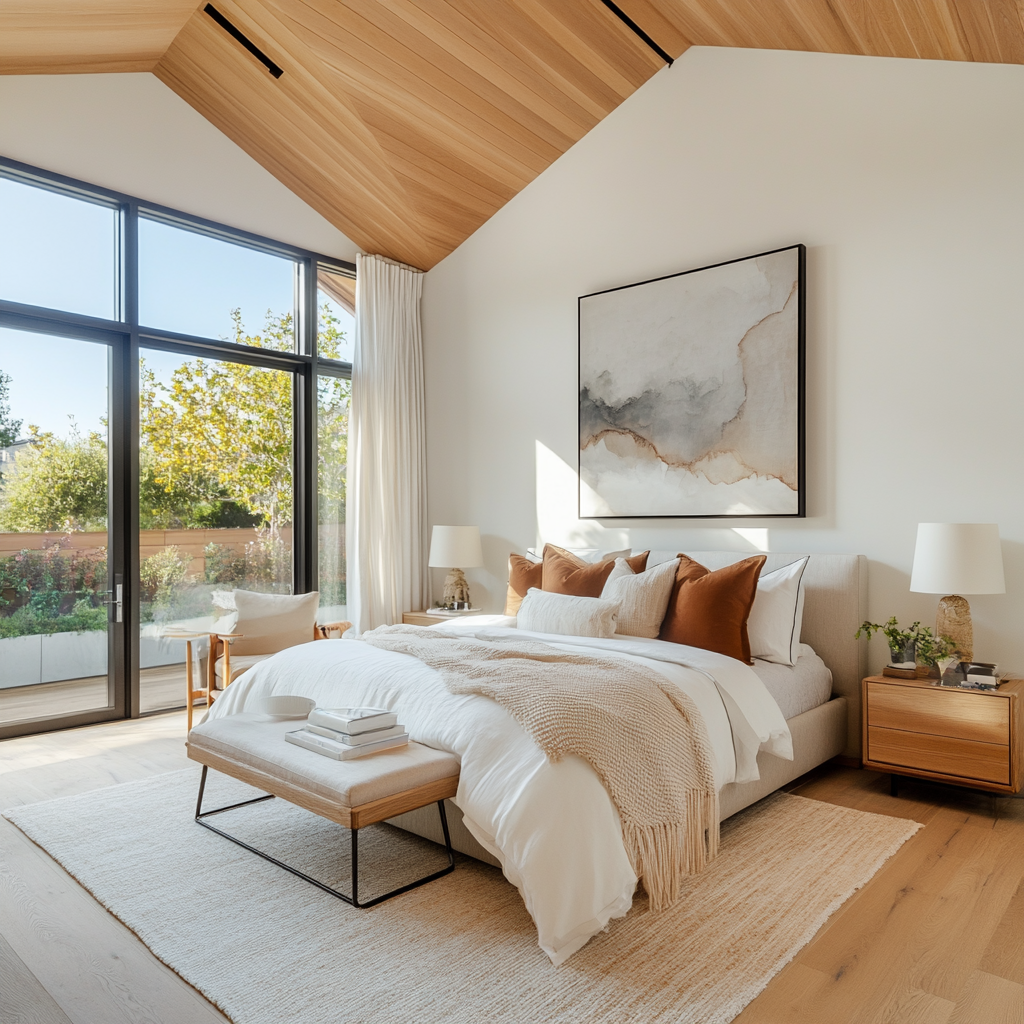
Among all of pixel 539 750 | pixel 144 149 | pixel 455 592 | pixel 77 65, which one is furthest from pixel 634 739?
pixel 77 65

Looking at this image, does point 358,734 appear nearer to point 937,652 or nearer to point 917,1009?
point 917,1009

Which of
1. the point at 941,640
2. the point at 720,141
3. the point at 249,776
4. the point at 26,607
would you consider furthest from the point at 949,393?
the point at 26,607

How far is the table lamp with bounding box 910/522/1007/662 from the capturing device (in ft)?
10.6

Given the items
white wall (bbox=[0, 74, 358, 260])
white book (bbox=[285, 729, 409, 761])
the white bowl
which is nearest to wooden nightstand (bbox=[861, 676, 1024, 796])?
white book (bbox=[285, 729, 409, 761])

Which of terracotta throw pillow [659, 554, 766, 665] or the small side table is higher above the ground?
terracotta throw pillow [659, 554, 766, 665]

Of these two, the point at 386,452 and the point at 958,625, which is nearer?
the point at 958,625

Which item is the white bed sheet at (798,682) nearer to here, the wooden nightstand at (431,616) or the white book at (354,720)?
the white book at (354,720)

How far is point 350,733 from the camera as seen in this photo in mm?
2553

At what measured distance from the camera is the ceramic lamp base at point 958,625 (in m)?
3.39

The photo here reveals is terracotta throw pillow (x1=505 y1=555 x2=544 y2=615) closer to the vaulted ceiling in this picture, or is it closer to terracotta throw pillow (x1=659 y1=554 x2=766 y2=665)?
terracotta throw pillow (x1=659 y1=554 x2=766 y2=665)

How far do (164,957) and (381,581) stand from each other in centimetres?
362

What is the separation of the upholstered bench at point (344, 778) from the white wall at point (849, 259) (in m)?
2.42

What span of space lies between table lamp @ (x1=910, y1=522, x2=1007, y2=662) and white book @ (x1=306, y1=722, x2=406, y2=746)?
220cm

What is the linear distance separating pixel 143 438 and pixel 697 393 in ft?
10.7
